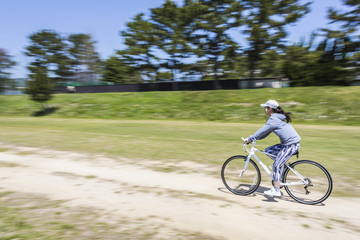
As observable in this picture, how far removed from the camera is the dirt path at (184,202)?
439 cm

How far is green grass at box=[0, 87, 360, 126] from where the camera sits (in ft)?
75.3

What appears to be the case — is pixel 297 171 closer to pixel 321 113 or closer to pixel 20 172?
pixel 20 172

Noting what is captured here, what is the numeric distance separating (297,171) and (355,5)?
36503 mm

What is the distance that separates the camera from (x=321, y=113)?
22.5 metres

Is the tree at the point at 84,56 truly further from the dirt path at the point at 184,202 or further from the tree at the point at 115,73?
the dirt path at the point at 184,202

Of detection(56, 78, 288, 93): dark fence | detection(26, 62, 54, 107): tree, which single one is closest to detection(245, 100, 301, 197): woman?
detection(26, 62, 54, 107): tree

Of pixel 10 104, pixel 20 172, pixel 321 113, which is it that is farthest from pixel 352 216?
pixel 10 104

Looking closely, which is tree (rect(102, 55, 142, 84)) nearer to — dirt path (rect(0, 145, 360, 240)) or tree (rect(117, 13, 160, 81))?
tree (rect(117, 13, 160, 81))

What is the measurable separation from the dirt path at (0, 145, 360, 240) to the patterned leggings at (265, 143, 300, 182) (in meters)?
0.54

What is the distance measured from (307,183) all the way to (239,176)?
1326mm

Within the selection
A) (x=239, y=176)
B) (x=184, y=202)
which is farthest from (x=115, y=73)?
(x=184, y=202)

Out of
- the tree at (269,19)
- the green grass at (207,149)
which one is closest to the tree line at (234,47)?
the tree at (269,19)

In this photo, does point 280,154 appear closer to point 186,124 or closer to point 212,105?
point 186,124

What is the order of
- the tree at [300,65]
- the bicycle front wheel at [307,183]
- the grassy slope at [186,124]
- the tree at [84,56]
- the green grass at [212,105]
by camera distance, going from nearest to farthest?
the bicycle front wheel at [307,183]
the grassy slope at [186,124]
the green grass at [212,105]
the tree at [300,65]
the tree at [84,56]
